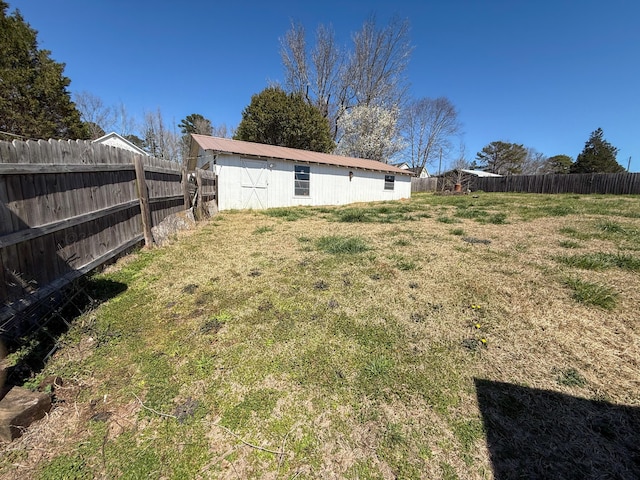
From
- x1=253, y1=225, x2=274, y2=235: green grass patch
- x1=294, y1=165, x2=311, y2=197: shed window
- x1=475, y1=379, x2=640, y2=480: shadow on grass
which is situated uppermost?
x1=294, y1=165, x2=311, y2=197: shed window

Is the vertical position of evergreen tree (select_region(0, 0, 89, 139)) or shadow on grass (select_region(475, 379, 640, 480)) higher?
evergreen tree (select_region(0, 0, 89, 139))

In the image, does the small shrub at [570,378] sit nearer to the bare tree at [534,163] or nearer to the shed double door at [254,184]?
the shed double door at [254,184]

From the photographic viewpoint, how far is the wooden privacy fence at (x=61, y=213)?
7.11 ft

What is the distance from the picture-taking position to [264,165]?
38.2 ft

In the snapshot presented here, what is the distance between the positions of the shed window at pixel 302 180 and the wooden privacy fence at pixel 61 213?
8.53 meters

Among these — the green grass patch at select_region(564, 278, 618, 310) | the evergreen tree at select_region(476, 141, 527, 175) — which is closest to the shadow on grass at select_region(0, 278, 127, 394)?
the green grass patch at select_region(564, 278, 618, 310)

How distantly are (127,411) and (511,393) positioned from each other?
250 centimetres

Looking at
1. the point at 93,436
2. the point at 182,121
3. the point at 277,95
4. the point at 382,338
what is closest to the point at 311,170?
the point at 277,95

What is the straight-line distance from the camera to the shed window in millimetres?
12930

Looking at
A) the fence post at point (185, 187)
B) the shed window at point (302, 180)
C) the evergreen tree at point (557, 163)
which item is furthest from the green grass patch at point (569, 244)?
the evergreen tree at point (557, 163)

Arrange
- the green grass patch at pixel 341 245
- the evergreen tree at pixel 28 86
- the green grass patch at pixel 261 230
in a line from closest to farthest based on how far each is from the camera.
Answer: the green grass patch at pixel 341 245 < the green grass patch at pixel 261 230 < the evergreen tree at pixel 28 86

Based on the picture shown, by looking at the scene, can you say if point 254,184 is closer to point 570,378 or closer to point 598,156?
point 570,378

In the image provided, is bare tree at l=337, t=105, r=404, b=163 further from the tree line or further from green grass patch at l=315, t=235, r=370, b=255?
green grass patch at l=315, t=235, r=370, b=255

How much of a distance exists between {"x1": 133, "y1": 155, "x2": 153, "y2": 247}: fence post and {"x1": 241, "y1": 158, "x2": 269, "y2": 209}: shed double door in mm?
6422
